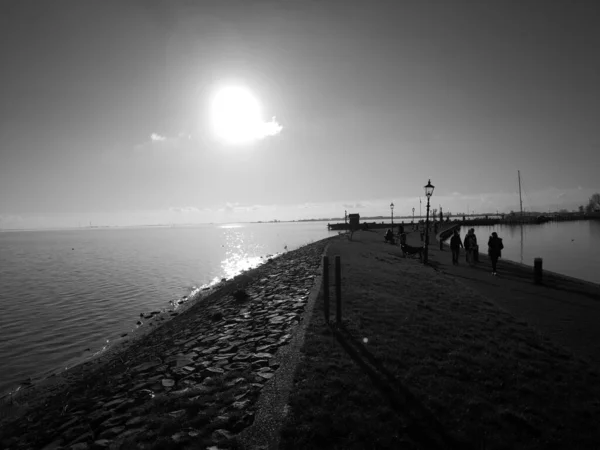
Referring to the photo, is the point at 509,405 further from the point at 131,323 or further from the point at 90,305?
the point at 90,305

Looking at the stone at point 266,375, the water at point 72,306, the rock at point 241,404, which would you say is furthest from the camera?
the water at point 72,306

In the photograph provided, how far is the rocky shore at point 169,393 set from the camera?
4270mm

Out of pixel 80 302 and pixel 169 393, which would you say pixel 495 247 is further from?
pixel 80 302

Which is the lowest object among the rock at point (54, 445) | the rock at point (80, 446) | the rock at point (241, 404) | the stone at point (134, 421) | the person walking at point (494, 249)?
the rock at point (54, 445)

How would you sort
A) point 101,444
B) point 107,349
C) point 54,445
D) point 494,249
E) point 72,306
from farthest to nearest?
1. point 72,306
2. point 494,249
3. point 107,349
4. point 54,445
5. point 101,444

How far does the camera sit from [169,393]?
17.8 feet

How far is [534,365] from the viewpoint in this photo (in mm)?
6055

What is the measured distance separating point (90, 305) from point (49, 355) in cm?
753

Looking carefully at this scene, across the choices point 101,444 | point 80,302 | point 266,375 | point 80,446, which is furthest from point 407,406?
point 80,302

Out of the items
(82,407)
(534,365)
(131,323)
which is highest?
(534,365)

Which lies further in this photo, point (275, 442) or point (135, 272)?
point (135, 272)

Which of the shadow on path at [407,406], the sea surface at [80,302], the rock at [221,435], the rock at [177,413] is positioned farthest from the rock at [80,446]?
the sea surface at [80,302]

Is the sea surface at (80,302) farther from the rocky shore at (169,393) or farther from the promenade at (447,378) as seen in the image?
the promenade at (447,378)

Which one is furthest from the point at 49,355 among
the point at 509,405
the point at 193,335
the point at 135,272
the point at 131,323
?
the point at 135,272
